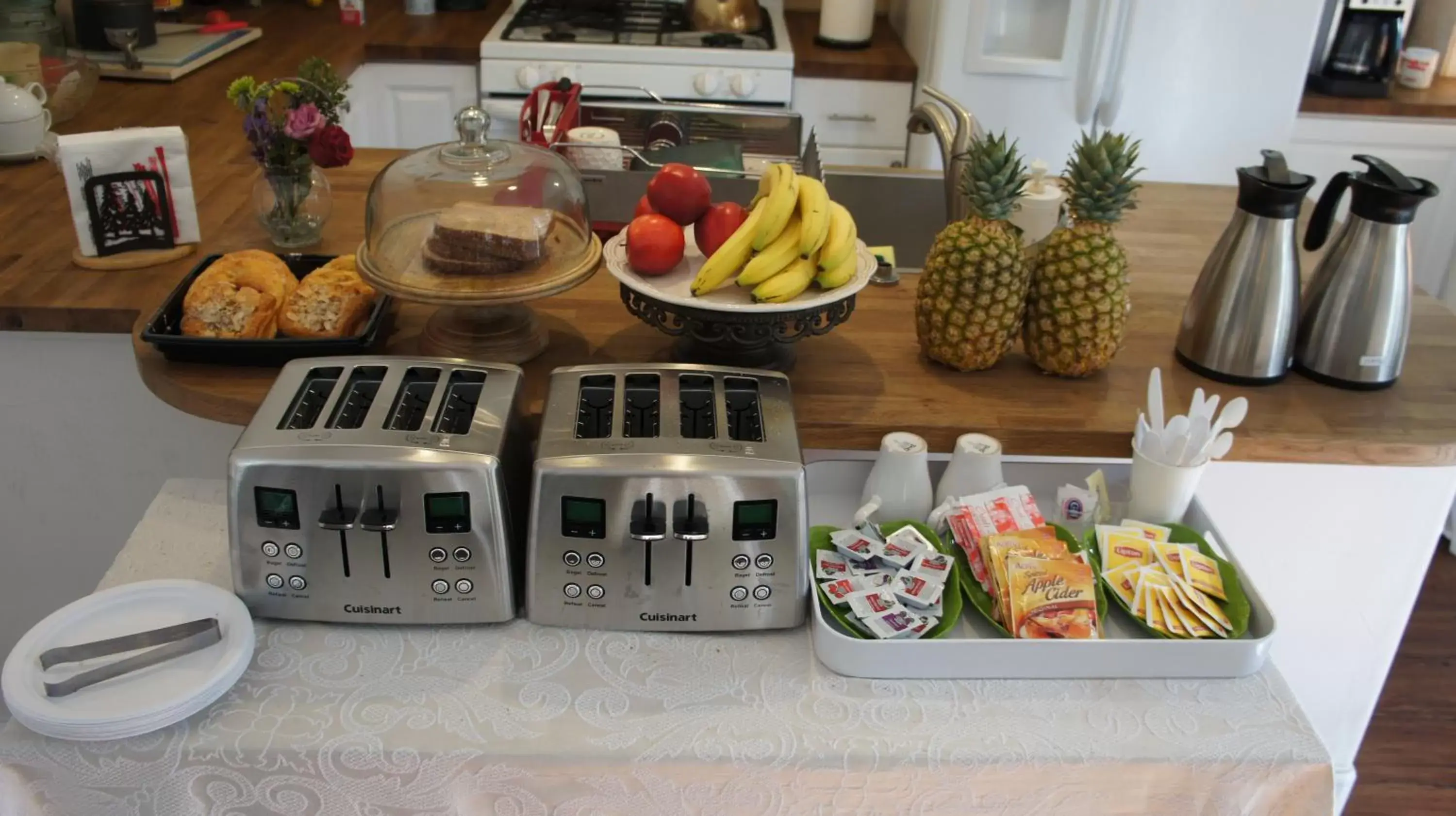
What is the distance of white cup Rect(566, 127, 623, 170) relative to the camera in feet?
6.50

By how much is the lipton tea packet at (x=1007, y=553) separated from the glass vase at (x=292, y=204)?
3.91 feet

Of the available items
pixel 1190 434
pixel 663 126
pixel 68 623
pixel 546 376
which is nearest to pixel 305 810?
pixel 68 623

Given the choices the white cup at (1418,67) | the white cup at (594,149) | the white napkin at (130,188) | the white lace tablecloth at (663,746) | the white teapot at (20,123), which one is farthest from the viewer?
the white cup at (1418,67)

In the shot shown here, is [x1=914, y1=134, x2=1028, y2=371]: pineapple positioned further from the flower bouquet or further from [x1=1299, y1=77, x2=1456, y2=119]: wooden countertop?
[x1=1299, y1=77, x2=1456, y2=119]: wooden countertop

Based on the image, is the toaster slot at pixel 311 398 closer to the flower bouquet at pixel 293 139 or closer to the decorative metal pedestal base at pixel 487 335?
the decorative metal pedestal base at pixel 487 335

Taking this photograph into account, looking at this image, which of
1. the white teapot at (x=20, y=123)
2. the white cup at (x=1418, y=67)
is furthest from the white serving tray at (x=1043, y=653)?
the white cup at (x=1418, y=67)

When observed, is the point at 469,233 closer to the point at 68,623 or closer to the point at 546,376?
the point at 546,376

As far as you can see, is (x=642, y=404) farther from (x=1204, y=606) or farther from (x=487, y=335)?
(x=1204, y=606)

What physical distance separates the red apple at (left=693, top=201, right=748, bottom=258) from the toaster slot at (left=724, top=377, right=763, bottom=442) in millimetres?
235

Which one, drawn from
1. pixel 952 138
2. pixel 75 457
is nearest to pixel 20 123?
pixel 75 457

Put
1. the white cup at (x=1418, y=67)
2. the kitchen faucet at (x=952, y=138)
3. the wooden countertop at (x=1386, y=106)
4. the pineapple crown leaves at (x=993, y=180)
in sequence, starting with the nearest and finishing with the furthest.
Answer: the pineapple crown leaves at (x=993, y=180), the kitchen faucet at (x=952, y=138), the wooden countertop at (x=1386, y=106), the white cup at (x=1418, y=67)

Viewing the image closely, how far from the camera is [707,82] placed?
10.3 feet

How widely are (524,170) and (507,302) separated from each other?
0.21 metres

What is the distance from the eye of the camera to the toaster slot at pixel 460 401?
3.81ft
